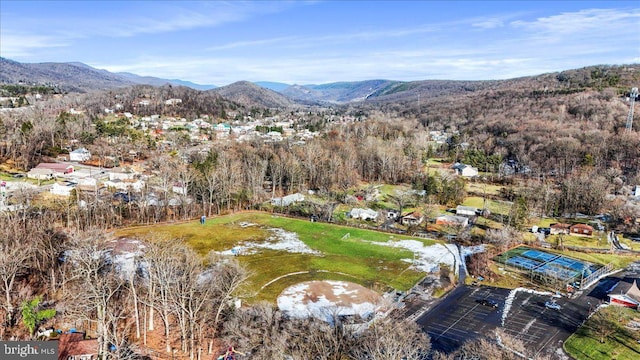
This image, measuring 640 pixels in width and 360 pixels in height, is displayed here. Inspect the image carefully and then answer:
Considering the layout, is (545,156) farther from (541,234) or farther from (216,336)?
(216,336)

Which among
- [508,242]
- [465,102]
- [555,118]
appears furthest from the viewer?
[465,102]

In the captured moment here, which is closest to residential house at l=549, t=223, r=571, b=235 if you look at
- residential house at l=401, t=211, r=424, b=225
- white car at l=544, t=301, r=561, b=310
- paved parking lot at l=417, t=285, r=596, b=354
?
residential house at l=401, t=211, r=424, b=225

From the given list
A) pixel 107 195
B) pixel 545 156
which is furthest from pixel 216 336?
pixel 545 156

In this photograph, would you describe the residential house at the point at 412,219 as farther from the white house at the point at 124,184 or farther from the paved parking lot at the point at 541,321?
the white house at the point at 124,184

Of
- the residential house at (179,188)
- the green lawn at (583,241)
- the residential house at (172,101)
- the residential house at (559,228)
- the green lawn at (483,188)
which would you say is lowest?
the green lawn at (483,188)

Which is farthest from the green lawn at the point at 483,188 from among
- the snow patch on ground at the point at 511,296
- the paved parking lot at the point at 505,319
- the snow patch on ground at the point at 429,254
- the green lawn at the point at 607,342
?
the green lawn at the point at 607,342

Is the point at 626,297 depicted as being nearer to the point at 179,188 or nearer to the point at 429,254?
the point at 429,254
